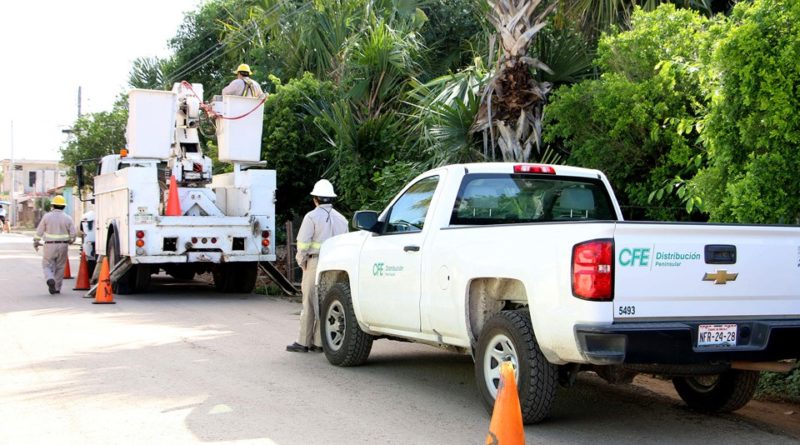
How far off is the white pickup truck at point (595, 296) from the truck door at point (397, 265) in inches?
1.2

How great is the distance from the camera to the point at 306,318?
1008 centimetres

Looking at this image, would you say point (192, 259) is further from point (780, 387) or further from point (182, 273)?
point (780, 387)

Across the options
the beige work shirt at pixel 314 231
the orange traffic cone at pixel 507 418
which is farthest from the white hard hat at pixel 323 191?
the orange traffic cone at pixel 507 418

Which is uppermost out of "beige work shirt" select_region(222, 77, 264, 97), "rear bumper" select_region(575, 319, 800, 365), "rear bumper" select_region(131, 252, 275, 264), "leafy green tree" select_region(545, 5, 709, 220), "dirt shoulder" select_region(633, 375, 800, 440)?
"beige work shirt" select_region(222, 77, 264, 97)

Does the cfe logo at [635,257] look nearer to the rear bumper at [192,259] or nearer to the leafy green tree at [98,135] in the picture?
the rear bumper at [192,259]

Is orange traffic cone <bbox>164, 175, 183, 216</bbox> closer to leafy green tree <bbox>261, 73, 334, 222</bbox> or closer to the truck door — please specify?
leafy green tree <bbox>261, 73, 334, 222</bbox>

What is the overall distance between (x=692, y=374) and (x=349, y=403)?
268 cm

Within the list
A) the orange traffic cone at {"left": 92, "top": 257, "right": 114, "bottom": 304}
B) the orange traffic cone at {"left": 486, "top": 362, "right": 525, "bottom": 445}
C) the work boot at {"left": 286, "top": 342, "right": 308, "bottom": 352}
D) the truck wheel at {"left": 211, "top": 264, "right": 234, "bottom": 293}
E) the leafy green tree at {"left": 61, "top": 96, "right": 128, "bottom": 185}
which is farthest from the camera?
the leafy green tree at {"left": 61, "top": 96, "right": 128, "bottom": 185}

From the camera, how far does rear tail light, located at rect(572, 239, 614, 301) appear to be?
5676mm

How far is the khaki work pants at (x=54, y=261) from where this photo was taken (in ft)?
55.4

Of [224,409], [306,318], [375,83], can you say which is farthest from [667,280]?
[375,83]

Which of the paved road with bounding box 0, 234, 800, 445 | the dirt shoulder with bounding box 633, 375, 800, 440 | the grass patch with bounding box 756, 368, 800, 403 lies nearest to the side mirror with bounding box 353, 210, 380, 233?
the paved road with bounding box 0, 234, 800, 445

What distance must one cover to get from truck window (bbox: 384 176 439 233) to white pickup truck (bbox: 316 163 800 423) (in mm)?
233

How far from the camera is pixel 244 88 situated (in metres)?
17.3
